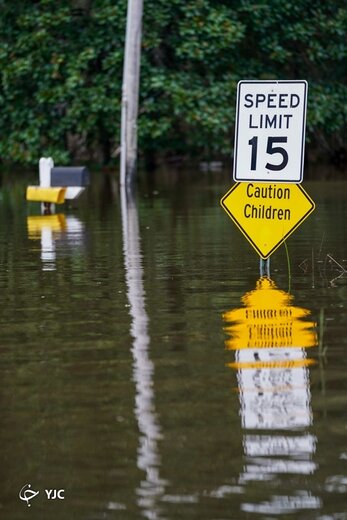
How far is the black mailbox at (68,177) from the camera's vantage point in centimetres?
2964

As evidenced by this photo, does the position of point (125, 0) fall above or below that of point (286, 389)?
above

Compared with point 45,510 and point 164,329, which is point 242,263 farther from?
point 45,510

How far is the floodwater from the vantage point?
6895mm

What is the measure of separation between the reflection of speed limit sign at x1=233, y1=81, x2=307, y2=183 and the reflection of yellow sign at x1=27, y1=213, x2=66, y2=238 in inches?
260

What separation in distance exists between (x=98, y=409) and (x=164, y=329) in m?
3.23

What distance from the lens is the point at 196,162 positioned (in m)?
53.9

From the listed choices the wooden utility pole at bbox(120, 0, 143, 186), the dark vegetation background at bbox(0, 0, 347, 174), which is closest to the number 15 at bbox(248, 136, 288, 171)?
the wooden utility pole at bbox(120, 0, 143, 186)

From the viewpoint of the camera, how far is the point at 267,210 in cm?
1544

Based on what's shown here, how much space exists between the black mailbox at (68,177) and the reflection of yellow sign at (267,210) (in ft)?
46.8

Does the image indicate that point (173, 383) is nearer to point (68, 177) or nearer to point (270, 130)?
point (270, 130)

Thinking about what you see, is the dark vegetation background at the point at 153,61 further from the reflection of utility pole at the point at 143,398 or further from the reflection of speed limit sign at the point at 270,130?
the reflection of speed limit sign at the point at 270,130

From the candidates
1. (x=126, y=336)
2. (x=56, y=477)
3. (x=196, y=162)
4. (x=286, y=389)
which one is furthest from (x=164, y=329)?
(x=196, y=162)

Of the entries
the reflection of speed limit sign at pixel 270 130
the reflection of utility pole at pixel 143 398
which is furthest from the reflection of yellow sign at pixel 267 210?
the reflection of utility pole at pixel 143 398

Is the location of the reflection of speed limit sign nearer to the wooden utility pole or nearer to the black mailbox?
the black mailbox
